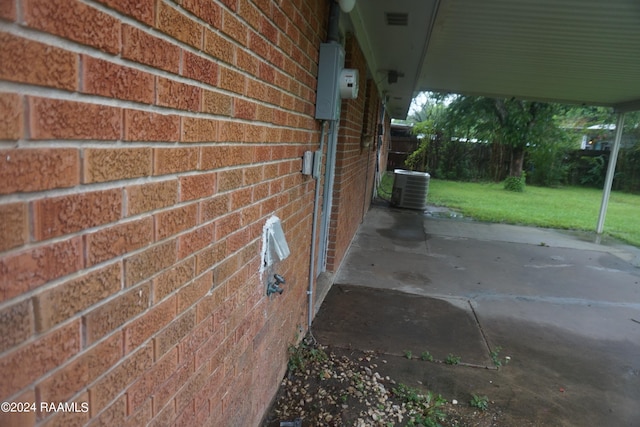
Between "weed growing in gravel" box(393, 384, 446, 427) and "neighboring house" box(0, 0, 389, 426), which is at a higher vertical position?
"neighboring house" box(0, 0, 389, 426)

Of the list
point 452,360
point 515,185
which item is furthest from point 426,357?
point 515,185

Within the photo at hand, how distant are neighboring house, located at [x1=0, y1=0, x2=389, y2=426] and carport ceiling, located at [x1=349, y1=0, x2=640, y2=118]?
102 inches

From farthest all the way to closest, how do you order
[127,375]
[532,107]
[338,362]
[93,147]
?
[532,107] → [338,362] → [127,375] → [93,147]

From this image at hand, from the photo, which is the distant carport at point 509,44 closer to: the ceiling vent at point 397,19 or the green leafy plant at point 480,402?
the ceiling vent at point 397,19

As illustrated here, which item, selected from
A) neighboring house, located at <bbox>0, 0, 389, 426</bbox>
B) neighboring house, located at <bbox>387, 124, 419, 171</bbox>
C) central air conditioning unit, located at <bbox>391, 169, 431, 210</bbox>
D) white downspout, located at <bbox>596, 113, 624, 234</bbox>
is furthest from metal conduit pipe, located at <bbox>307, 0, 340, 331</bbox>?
neighboring house, located at <bbox>387, 124, 419, 171</bbox>

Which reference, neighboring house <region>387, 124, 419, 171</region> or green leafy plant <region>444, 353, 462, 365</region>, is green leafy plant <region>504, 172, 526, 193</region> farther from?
green leafy plant <region>444, 353, 462, 365</region>

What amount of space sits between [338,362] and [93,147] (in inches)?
104

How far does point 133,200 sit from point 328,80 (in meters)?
1.96

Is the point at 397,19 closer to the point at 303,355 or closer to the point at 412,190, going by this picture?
the point at 303,355

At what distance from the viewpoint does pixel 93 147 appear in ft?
2.75

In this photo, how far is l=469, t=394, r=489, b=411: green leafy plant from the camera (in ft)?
8.90

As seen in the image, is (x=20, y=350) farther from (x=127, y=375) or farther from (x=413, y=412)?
(x=413, y=412)

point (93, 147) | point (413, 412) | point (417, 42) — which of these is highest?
point (417, 42)

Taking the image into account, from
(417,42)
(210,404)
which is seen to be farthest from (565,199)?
(210,404)
